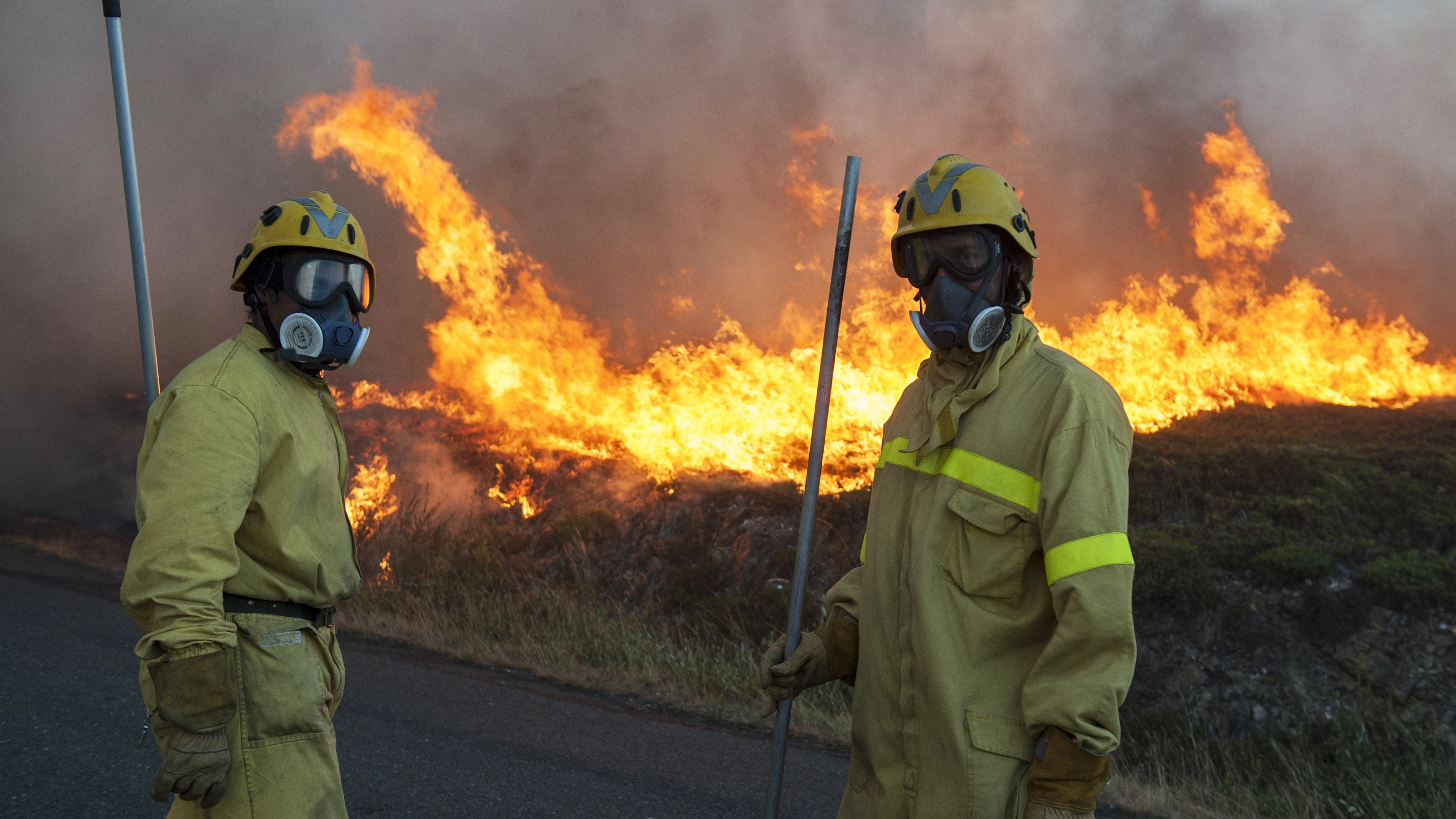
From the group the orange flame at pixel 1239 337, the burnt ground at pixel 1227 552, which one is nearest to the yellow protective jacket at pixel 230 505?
the burnt ground at pixel 1227 552

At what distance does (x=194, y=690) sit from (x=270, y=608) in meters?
0.29

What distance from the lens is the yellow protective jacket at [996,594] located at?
1796 mm

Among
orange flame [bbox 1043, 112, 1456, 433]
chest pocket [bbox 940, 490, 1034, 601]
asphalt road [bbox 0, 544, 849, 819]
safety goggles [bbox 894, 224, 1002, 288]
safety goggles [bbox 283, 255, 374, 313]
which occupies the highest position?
orange flame [bbox 1043, 112, 1456, 433]

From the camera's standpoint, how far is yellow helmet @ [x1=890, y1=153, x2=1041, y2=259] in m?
2.17

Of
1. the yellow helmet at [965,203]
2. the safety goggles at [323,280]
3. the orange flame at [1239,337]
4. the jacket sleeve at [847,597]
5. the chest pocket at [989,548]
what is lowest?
the jacket sleeve at [847,597]

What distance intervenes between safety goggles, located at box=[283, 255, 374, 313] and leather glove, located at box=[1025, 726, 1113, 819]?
198 cm

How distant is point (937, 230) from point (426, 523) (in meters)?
8.65

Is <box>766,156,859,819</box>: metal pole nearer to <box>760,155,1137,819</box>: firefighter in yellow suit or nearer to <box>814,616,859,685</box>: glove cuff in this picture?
<box>814,616,859,685</box>: glove cuff

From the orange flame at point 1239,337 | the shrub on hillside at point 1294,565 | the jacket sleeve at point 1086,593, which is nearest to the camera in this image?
the jacket sleeve at point 1086,593

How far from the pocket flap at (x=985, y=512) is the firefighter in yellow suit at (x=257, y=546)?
1552mm

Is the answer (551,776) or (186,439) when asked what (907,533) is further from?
(551,776)

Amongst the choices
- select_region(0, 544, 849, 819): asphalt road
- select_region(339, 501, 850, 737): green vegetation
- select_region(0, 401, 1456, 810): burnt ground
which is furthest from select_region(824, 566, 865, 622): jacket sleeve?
select_region(0, 401, 1456, 810): burnt ground

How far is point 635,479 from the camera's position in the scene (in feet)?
35.4

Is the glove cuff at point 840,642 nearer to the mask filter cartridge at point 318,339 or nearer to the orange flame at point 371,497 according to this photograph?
the mask filter cartridge at point 318,339
